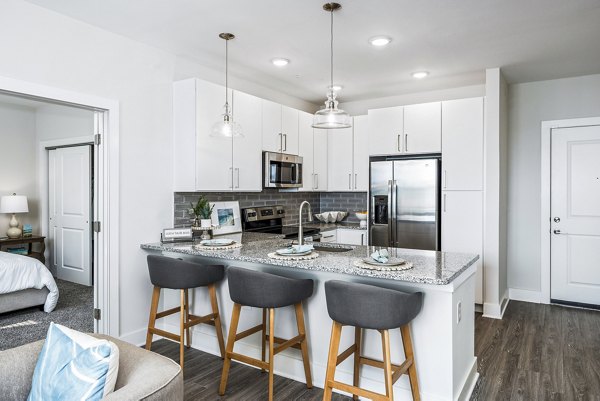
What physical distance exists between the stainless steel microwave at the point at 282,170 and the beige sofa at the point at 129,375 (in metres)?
2.81

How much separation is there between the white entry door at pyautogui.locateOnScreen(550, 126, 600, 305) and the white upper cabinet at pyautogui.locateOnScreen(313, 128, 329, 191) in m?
2.68

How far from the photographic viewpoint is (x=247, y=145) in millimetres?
3986

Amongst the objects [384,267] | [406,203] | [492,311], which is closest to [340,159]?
[406,203]

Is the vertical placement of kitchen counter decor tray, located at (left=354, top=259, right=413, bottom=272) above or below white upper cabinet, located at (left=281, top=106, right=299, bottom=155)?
below

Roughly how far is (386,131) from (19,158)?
4993mm

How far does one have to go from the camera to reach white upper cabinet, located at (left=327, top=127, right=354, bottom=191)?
519cm

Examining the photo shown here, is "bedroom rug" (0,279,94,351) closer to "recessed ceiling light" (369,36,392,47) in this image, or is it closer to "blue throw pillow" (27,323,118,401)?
"blue throw pillow" (27,323,118,401)

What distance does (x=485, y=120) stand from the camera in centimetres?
417

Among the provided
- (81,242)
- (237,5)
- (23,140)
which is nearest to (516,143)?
(237,5)

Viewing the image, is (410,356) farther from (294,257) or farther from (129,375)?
(129,375)

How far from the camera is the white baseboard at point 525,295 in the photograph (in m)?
4.71

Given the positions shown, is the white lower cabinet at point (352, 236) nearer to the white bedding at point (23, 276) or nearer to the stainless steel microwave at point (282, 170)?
the stainless steel microwave at point (282, 170)

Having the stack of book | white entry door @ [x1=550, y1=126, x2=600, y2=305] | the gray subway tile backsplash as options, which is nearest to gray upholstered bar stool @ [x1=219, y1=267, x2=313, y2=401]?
the gray subway tile backsplash

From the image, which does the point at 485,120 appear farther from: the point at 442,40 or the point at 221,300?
the point at 221,300
